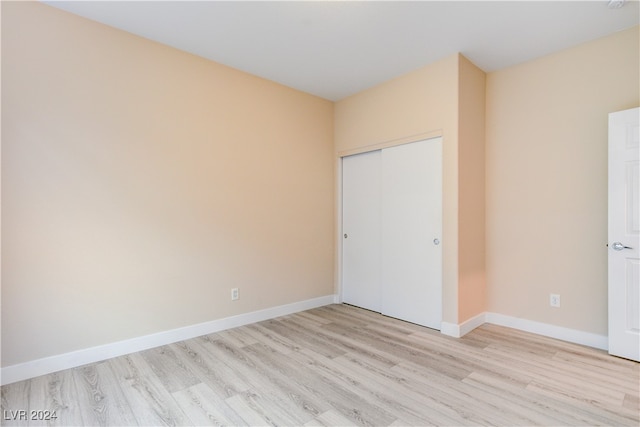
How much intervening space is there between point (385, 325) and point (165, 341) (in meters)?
2.14

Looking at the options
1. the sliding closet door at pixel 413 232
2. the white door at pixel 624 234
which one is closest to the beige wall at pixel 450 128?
the sliding closet door at pixel 413 232

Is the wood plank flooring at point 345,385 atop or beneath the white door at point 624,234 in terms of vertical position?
beneath

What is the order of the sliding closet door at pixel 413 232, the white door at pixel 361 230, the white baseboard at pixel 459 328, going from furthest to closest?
the white door at pixel 361 230 < the sliding closet door at pixel 413 232 < the white baseboard at pixel 459 328

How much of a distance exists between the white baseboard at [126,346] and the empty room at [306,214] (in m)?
0.02

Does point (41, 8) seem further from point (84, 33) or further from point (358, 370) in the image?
point (358, 370)

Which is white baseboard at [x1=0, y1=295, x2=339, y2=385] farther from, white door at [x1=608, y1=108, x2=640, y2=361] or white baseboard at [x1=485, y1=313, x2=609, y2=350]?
white door at [x1=608, y1=108, x2=640, y2=361]

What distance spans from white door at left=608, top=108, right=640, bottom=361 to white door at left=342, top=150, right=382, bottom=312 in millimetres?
2094

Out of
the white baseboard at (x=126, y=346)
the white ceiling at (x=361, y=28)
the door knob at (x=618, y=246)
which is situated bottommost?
the white baseboard at (x=126, y=346)

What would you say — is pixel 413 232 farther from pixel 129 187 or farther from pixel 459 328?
pixel 129 187

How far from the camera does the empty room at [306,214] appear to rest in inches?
86.0

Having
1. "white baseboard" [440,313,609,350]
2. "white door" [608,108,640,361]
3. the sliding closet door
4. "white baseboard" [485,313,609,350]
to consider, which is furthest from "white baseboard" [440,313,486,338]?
"white door" [608,108,640,361]

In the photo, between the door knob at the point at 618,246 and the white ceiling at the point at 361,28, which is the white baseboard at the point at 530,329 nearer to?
the door knob at the point at 618,246

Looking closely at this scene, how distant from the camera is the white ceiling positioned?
239cm

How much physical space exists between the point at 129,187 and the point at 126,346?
1.32 m
